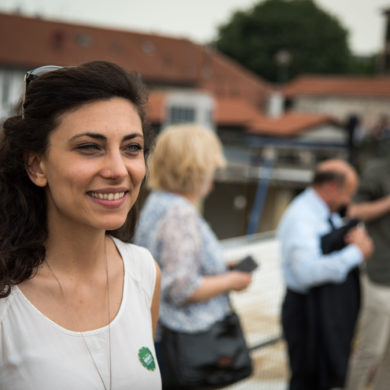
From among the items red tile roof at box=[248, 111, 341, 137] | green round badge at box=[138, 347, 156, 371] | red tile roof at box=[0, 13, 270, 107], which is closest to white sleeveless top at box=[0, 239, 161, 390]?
green round badge at box=[138, 347, 156, 371]

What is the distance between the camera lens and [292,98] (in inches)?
2121

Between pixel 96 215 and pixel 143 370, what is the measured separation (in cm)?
43

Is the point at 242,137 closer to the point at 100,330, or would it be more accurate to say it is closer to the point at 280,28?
the point at 280,28

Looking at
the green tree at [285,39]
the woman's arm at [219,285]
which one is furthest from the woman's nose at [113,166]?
the green tree at [285,39]

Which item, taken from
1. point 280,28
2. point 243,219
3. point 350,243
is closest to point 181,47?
point 280,28

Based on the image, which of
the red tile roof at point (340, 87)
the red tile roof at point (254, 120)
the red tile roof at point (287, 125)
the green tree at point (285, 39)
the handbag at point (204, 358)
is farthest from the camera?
the green tree at point (285, 39)

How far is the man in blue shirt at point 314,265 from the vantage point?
8.74 feet

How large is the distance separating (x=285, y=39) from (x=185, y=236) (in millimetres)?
53864

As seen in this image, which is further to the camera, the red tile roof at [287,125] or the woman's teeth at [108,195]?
the red tile roof at [287,125]

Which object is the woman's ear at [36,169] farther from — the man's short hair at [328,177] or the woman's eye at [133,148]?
the man's short hair at [328,177]

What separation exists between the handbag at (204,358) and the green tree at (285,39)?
51280 mm

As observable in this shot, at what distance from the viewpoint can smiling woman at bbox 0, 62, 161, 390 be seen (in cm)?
117

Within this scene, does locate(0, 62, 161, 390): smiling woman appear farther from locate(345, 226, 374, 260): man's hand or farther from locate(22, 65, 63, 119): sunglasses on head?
locate(345, 226, 374, 260): man's hand

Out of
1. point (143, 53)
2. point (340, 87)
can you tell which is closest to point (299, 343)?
point (143, 53)
